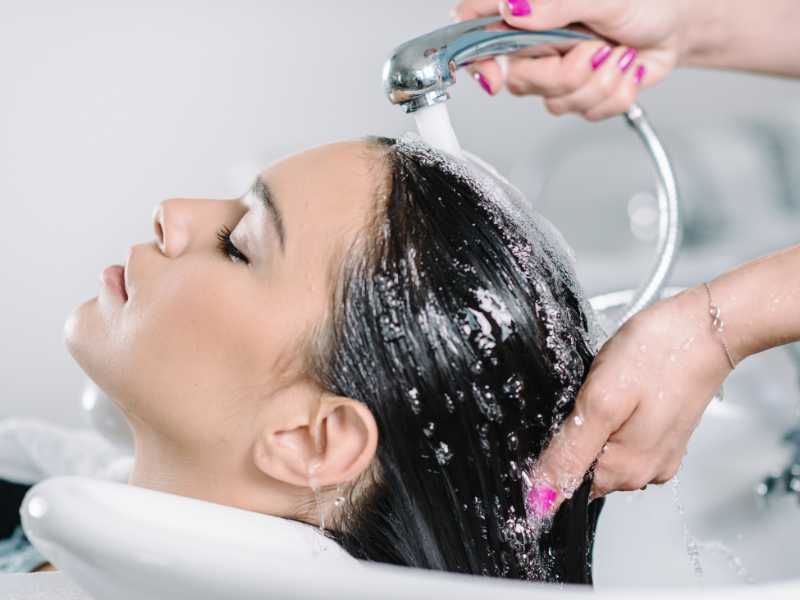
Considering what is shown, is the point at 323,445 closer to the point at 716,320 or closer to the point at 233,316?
the point at 233,316

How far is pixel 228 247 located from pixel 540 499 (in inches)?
16.3

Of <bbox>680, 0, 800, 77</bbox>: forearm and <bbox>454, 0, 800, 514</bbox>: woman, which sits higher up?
<bbox>680, 0, 800, 77</bbox>: forearm

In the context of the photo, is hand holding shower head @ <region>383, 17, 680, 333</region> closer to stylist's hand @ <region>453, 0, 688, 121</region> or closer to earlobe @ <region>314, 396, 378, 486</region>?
stylist's hand @ <region>453, 0, 688, 121</region>

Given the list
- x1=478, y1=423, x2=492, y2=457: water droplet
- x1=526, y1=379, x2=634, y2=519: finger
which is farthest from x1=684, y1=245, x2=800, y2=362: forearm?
x1=478, y1=423, x2=492, y2=457: water droplet

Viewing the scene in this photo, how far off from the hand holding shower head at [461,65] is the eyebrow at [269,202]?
0.58 ft

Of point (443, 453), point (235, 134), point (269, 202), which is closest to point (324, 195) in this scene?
point (269, 202)

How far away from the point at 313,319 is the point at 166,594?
1.09 ft

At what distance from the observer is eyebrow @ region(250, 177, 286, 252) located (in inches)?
43.9

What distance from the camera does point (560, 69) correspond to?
142 centimetres

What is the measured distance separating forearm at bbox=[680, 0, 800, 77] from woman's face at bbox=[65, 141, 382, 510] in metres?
0.59

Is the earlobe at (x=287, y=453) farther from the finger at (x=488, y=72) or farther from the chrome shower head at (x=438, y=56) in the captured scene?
the finger at (x=488, y=72)

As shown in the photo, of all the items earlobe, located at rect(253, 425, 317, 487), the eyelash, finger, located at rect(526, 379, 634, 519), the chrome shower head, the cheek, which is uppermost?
the chrome shower head

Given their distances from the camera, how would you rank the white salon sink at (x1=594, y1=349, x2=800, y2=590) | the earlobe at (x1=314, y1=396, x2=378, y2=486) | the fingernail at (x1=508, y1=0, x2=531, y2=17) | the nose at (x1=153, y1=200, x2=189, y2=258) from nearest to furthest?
the earlobe at (x1=314, y1=396, x2=378, y2=486), the nose at (x1=153, y1=200, x2=189, y2=258), the fingernail at (x1=508, y1=0, x2=531, y2=17), the white salon sink at (x1=594, y1=349, x2=800, y2=590)

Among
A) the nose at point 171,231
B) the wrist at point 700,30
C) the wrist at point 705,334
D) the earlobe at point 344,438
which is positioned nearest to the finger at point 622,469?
the wrist at point 705,334
